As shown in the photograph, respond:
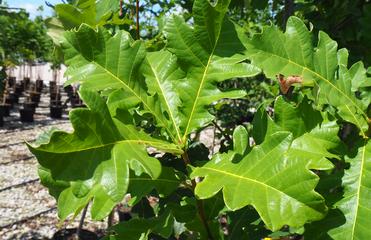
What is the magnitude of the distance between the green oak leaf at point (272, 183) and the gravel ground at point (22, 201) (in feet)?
7.87

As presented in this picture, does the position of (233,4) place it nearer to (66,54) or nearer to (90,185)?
(66,54)

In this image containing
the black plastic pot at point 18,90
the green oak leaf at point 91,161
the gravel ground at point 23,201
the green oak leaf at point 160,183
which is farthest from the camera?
the black plastic pot at point 18,90

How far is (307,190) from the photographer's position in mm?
694

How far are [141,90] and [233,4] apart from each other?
1.44 metres

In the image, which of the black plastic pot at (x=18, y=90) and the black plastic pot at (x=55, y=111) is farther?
the black plastic pot at (x=18, y=90)

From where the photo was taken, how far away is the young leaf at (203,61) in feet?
3.06

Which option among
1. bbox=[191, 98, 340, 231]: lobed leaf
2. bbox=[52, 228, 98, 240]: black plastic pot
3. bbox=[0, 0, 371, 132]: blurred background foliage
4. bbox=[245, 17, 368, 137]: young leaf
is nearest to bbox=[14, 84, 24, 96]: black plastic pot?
bbox=[52, 228, 98, 240]: black plastic pot

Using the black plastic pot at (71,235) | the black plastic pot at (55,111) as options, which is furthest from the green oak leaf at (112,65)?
the black plastic pot at (55,111)

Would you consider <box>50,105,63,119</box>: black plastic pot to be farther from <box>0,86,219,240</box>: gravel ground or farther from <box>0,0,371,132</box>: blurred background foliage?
<box>0,0,371,132</box>: blurred background foliage

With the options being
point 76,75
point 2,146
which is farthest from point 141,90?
point 2,146

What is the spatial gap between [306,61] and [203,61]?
0.23m

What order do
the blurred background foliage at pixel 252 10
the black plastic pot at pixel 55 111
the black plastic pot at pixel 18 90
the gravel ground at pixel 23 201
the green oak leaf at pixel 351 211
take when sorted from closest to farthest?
the green oak leaf at pixel 351 211 < the blurred background foliage at pixel 252 10 < the gravel ground at pixel 23 201 < the black plastic pot at pixel 55 111 < the black plastic pot at pixel 18 90

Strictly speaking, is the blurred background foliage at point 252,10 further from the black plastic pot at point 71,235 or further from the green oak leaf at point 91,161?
Answer: the black plastic pot at point 71,235

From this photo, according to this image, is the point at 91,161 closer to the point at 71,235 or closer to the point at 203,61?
the point at 203,61
